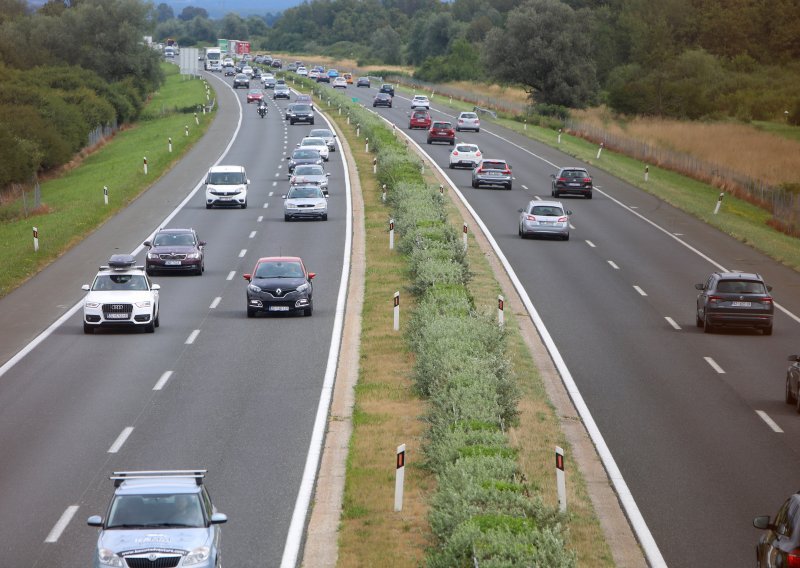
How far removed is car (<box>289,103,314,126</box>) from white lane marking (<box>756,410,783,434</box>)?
77143 mm

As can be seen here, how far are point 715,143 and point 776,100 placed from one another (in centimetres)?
3721

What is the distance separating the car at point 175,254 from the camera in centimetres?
3981

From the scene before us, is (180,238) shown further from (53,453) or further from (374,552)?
(374,552)

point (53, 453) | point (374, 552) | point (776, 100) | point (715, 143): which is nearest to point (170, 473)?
point (374, 552)

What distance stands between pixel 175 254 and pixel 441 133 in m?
46.1

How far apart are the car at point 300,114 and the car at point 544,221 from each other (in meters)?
52.0

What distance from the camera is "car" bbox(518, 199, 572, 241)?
48.2 meters

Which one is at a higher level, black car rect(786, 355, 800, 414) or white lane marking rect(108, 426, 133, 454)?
black car rect(786, 355, 800, 414)

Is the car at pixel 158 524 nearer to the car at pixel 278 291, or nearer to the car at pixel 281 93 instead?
the car at pixel 278 291

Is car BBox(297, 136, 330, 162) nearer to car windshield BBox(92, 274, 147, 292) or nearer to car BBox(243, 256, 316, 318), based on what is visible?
car BBox(243, 256, 316, 318)

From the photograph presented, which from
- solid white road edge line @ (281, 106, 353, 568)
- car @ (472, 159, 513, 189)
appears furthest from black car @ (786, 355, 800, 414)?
car @ (472, 159, 513, 189)

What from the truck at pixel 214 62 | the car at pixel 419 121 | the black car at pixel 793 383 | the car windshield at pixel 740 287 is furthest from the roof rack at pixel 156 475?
the truck at pixel 214 62

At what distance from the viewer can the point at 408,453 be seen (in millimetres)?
20047

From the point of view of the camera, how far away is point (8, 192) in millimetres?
73188
